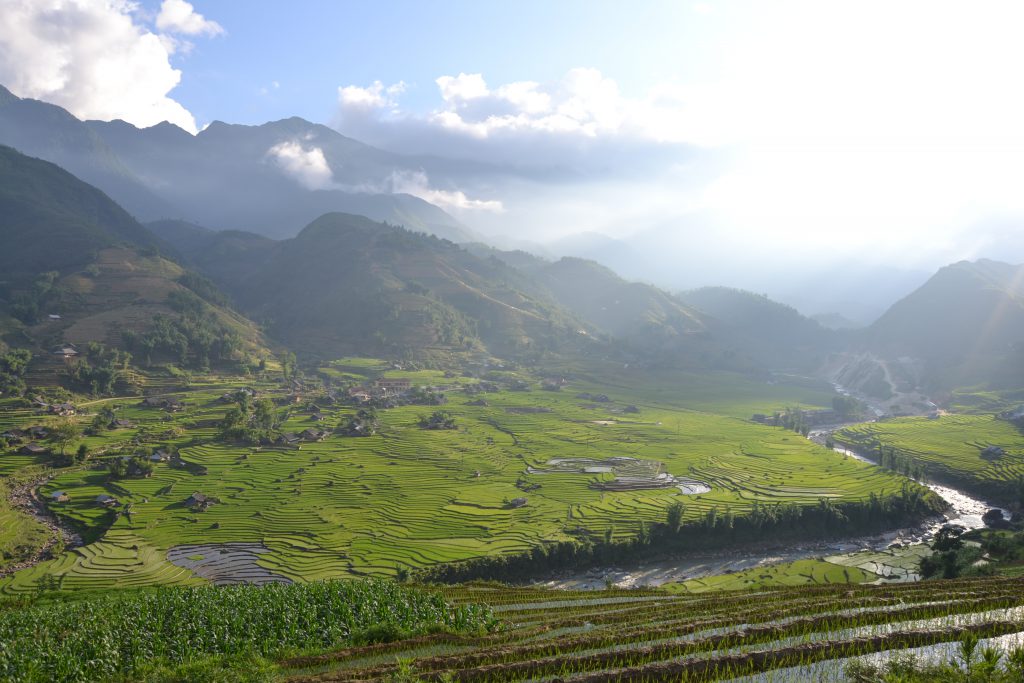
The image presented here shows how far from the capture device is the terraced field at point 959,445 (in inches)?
2844

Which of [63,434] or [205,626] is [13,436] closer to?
[63,434]

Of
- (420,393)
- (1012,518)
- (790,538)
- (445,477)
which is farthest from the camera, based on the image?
(420,393)

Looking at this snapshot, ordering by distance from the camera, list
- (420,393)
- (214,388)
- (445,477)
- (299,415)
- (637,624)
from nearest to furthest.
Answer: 1. (637,624)
2. (445,477)
3. (299,415)
4. (214,388)
5. (420,393)

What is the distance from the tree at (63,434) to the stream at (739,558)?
69.0m

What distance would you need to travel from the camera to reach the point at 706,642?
1557cm

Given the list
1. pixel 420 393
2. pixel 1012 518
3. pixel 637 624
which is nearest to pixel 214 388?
pixel 420 393

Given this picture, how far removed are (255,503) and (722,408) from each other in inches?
4329

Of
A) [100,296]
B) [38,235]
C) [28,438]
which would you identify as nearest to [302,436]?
[28,438]

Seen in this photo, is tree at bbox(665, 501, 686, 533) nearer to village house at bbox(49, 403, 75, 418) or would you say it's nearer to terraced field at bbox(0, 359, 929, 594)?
terraced field at bbox(0, 359, 929, 594)

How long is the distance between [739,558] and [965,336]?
170 meters

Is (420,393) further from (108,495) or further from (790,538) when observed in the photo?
(790,538)

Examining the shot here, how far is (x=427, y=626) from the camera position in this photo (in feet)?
72.2

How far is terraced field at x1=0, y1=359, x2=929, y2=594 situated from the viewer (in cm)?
4984

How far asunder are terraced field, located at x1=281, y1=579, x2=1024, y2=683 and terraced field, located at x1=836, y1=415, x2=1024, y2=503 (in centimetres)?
6450
